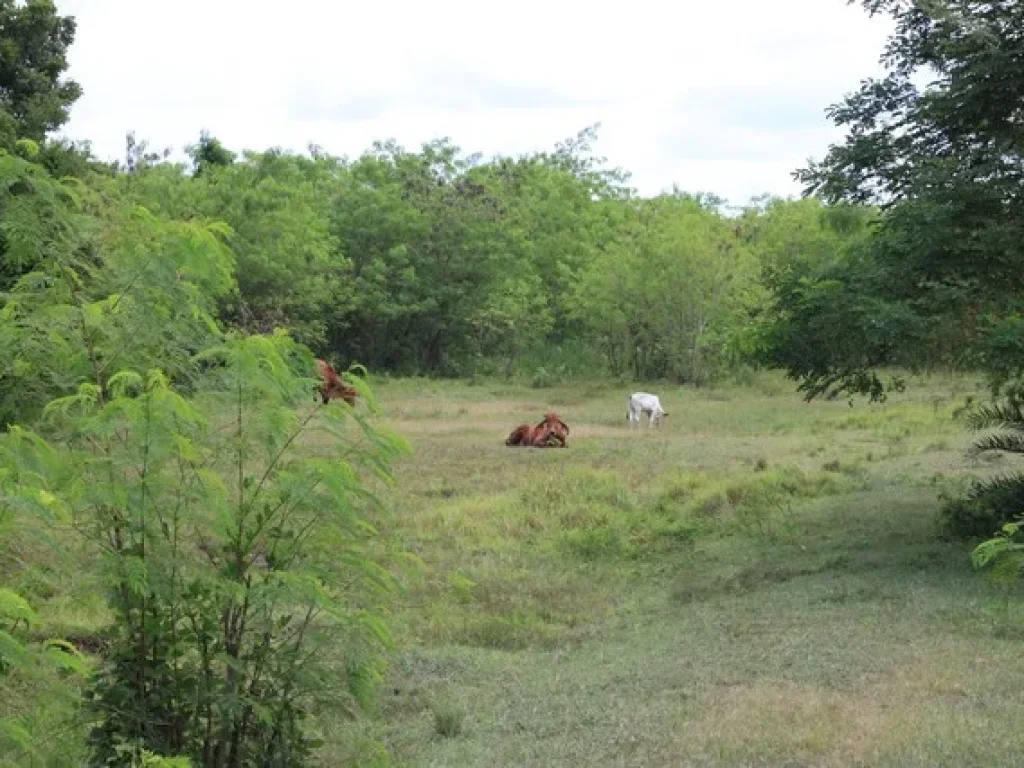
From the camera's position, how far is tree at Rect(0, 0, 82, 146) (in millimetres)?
20359

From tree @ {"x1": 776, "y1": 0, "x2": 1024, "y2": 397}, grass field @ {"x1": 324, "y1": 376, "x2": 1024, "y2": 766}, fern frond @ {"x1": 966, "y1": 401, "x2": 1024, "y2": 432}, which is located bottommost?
grass field @ {"x1": 324, "y1": 376, "x2": 1024, "y2": 766}

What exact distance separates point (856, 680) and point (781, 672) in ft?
2.00

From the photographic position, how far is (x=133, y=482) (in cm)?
499

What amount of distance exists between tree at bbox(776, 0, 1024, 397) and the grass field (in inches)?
86.6

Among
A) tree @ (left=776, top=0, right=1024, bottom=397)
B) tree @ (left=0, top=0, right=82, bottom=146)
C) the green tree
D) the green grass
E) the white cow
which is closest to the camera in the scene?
the green grass

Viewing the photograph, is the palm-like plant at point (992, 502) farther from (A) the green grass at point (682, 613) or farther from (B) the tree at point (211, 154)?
(B) the tree at point (211, 154)

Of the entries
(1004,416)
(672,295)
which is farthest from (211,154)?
(1004,416)

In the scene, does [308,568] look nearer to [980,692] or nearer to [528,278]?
[980,692]

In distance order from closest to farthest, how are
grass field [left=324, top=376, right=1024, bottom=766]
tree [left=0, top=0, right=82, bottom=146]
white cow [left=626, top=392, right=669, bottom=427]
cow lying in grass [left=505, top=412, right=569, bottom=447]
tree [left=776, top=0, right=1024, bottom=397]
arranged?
grass field [left=324, top=376, right=1024, bottom=766] → tree [left=776, top=0, right=1024, bottom=397] → tree [left=0, top=0, right=82, bottom=146] → cow lying in grass [left=505, top=412, right=569, bottom=447] → white cow [left=626, top=392, right=669, bottom=427]

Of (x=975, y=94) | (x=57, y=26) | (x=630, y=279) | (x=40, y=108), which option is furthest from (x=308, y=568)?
(x=630, y=279)

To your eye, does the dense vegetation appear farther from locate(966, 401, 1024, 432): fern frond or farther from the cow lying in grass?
the cow lying in grass

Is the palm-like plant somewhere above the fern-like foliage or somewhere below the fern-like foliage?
below

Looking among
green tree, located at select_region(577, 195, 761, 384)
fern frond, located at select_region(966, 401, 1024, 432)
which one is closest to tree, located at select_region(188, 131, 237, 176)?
green tree, located at select_region(577, 195, 761, 384)

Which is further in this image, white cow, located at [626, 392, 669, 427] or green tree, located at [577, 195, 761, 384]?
green tree, located at [577, 195, 761, 384]
